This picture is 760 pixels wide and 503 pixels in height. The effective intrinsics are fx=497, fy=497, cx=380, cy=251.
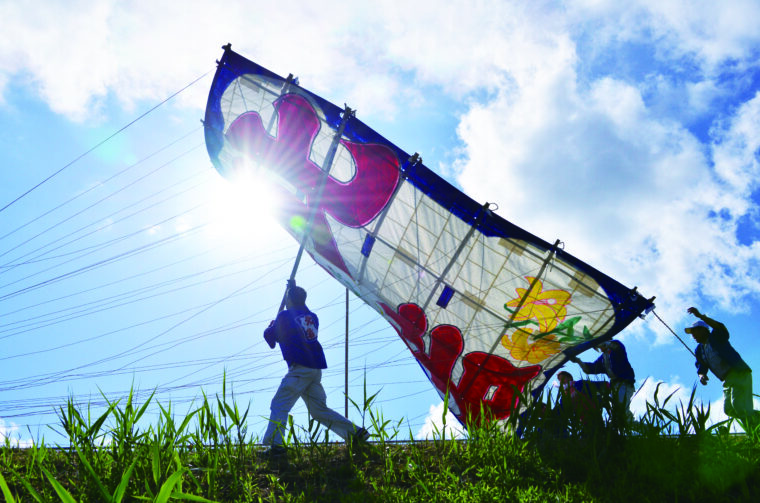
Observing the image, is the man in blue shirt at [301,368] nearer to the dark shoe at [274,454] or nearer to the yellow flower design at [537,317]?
the dark shoe at [274,454]

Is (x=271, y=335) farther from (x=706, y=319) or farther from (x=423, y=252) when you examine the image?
(x=423, y=252)

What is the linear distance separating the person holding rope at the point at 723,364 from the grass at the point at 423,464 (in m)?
2.54

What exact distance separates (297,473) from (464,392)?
1031 cm

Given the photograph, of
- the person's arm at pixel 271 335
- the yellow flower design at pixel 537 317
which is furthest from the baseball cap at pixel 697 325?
the yellow flower design at pixel 537 317

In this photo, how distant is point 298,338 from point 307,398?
2.00 feet

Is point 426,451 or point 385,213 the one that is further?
point 385,213

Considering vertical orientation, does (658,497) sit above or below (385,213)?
below

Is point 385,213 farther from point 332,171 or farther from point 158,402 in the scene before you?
point 158,402

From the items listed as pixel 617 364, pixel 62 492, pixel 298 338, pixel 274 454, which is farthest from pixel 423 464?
pixel 617 364

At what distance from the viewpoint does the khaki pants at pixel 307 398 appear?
457 centimetres

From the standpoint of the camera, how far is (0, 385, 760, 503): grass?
2.53 metres

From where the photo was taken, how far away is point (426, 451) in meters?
3.21

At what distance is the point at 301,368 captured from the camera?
4941 millimetres

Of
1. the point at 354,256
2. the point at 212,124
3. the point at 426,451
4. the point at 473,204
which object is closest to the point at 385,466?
the point at 426,451
